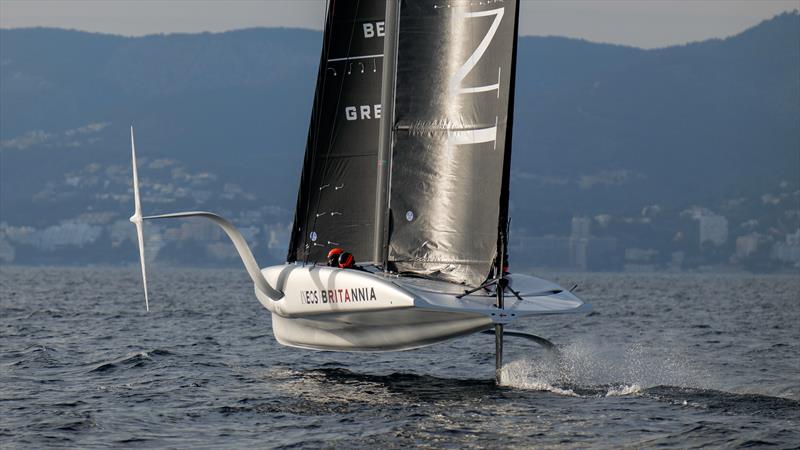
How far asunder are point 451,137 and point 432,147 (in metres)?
0.40

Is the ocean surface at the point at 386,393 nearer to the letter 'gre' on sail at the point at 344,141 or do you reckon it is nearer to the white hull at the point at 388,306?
the white hull at the point at 388,306

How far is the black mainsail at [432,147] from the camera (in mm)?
20203

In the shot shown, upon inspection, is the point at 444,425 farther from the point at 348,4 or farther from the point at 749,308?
the point at 749,308

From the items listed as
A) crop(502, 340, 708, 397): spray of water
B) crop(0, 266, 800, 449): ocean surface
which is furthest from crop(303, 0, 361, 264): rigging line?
crop(502, 340, 708, 397): spray of water

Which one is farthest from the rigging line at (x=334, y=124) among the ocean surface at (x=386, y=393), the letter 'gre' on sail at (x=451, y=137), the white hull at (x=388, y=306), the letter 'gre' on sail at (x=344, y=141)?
the ocean surface at (x=386, y=393)

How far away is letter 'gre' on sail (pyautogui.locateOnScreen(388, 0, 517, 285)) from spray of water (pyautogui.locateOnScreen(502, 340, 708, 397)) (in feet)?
7.70

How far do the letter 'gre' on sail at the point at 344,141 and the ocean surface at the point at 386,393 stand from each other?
2374 millimetres

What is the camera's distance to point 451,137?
2066 cm

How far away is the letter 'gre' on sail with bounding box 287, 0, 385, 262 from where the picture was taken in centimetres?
2306

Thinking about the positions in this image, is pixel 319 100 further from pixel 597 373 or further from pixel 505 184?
pixel 597 373

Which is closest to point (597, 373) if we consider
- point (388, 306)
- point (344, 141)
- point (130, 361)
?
A: point (388, 306)

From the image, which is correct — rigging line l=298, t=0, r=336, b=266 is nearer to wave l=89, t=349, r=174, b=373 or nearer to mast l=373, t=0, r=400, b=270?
mast l=373, t=0, r=400, b=270

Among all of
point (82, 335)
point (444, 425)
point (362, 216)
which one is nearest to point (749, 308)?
point (82, 335)

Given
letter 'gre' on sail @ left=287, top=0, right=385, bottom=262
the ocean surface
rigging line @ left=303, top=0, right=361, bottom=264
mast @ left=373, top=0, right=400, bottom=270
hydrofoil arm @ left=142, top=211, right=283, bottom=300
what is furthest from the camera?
rigging line @ left=303, top=0, right=361, bottom=264
